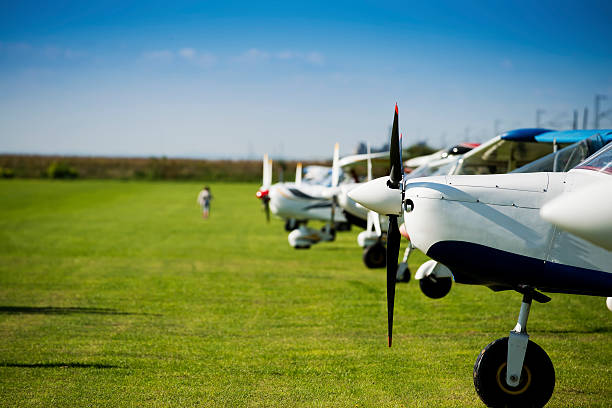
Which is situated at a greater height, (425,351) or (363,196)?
(363,196)

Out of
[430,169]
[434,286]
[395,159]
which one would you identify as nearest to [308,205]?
[430,169]

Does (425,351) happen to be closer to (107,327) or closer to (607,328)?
(607,328)

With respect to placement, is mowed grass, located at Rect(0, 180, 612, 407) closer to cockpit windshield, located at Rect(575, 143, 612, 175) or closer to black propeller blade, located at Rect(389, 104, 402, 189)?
black propeller blade, located at Rect(389, 104, 402, 189)

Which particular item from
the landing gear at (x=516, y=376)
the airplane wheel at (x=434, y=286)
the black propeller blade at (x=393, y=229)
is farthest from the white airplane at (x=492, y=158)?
the landing gear at (x=516, y=376)

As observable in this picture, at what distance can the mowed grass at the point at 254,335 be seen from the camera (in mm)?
5199

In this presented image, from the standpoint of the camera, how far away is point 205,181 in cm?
7525

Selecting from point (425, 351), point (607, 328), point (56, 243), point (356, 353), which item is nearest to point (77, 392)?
point (356, 353)

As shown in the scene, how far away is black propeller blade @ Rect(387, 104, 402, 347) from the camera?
16.8 feet

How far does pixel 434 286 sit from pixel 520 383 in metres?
3.84

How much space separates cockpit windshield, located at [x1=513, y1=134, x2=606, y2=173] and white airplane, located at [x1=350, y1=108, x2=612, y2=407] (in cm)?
158

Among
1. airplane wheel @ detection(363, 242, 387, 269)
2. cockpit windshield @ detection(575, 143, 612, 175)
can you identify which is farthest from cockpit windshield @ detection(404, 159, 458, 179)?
cockpit windshield @ detection(575, 143, 612, 175)

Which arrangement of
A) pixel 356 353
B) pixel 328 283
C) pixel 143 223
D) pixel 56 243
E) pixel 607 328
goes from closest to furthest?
pixel 356 353, pixel 607 328, pixel 328 283, pixel 56 243, pixel 143 223

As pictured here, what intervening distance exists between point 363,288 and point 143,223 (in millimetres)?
15354

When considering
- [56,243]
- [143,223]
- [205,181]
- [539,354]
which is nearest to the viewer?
[539,354]
